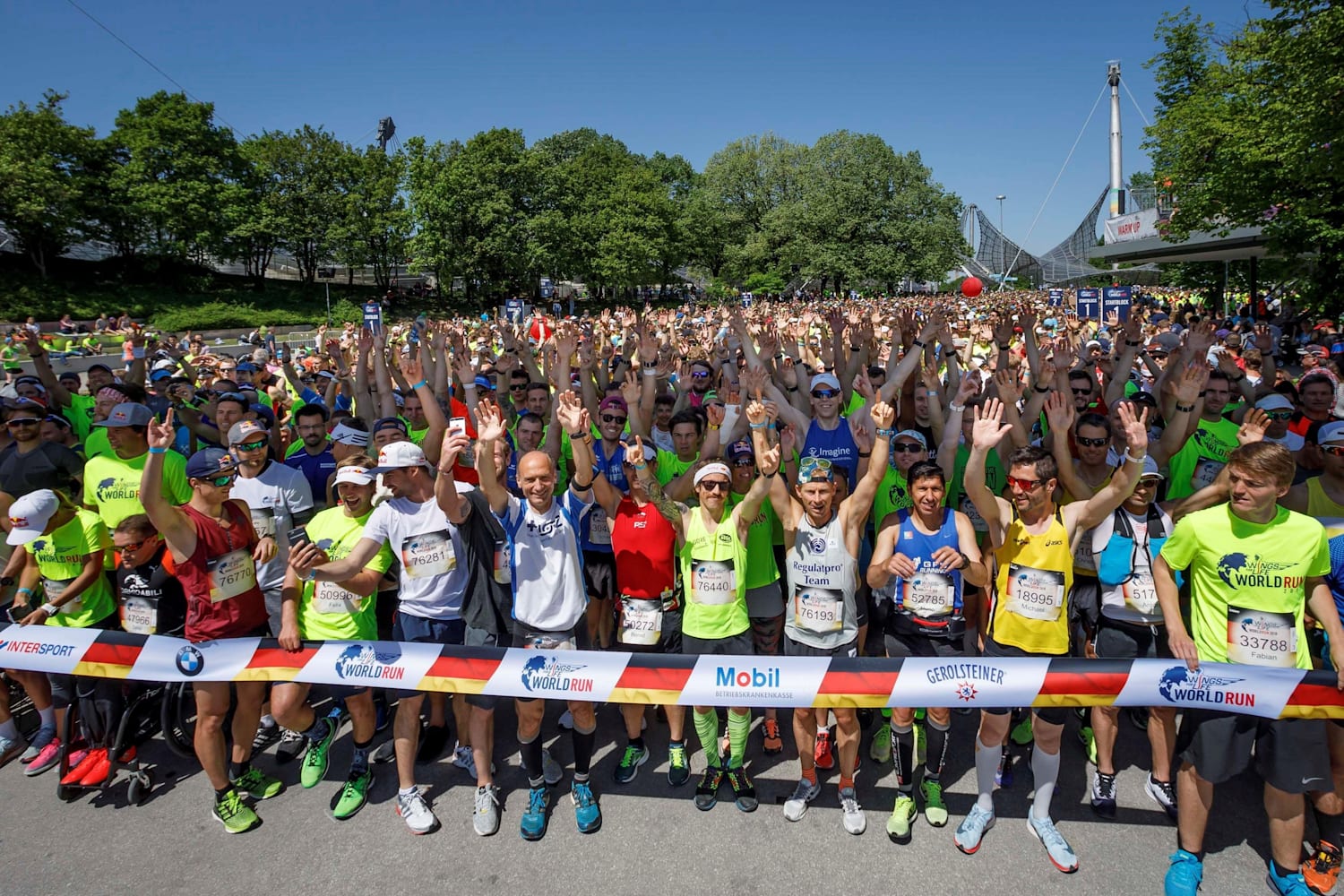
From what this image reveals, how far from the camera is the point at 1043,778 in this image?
3828mm

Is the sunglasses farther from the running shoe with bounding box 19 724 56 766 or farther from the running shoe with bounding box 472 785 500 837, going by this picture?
the running shoe with bounding box 19 724 56 766

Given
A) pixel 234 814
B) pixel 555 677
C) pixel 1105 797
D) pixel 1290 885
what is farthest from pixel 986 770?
pixel 234 814

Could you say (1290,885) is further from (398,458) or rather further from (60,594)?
(60,594)

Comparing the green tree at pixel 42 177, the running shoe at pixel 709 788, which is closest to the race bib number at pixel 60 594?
the running shoe at pixel 709 788

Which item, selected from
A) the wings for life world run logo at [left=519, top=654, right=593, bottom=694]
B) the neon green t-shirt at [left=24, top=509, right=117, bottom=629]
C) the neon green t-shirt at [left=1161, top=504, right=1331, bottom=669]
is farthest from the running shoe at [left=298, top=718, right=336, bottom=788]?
the neon green t-shirt at [left=1161, top=504, right=1331, bottom=669]

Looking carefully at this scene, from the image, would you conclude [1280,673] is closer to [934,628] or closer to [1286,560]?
[1286,560]

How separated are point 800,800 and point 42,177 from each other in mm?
50949

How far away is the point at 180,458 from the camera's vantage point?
16.8ft

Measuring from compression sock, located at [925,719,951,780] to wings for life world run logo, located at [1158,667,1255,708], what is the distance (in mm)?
1067

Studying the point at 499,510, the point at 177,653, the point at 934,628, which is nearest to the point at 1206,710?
the point at 934,628

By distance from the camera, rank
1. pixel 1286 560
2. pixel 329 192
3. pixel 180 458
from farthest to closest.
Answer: pixel 329 192 < pixel 180 458 < pixel 1286 560

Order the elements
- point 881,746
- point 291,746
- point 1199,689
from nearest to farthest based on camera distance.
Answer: point 1199,689 < point 881,746 < point 291,746

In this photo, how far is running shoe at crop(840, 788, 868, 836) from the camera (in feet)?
12.8

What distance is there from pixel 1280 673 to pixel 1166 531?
36.0 inches
